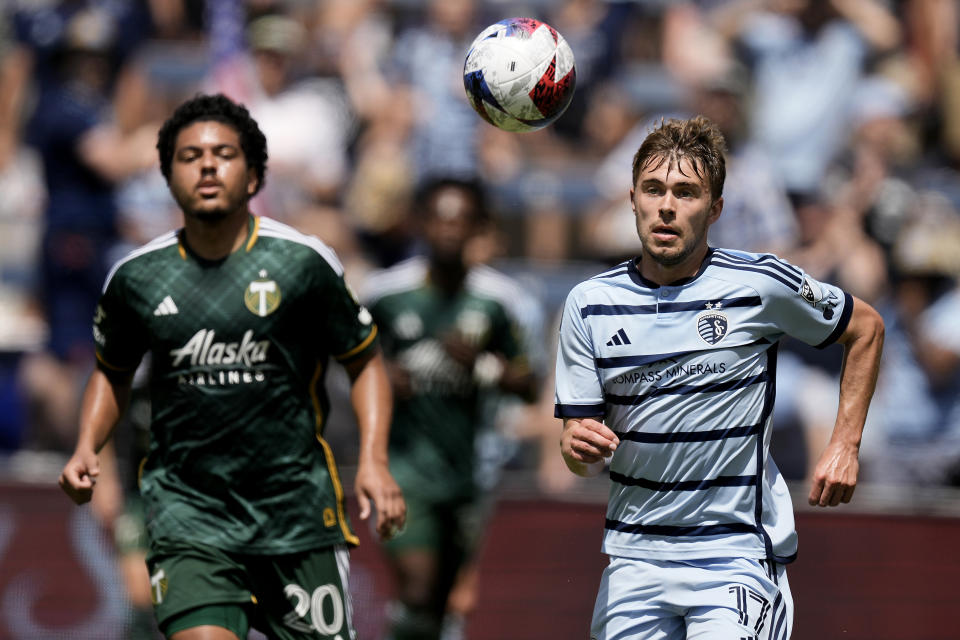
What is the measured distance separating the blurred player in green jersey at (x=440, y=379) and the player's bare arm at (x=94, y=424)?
2669 millimetres

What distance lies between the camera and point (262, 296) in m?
5.27

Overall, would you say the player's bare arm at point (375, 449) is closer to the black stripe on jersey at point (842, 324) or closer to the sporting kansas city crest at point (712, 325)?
the sporting kansas city crest at point (712, 325)

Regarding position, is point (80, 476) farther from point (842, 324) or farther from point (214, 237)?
point (842, 324)

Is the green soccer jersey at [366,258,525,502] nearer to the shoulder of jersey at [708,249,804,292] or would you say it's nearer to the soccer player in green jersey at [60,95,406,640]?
the soccer player in green jersey at [60,95,406,640]

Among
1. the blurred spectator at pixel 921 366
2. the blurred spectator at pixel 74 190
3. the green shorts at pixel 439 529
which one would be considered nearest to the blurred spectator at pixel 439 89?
the blurred spectator at pixel 74 190

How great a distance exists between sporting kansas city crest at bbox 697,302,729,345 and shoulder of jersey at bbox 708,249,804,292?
128 mm

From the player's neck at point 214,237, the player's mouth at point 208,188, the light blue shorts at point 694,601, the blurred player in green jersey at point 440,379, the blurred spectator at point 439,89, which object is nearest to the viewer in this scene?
the light blue shorts at point 694,601

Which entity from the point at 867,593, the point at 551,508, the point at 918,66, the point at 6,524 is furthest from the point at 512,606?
the point at 918,66

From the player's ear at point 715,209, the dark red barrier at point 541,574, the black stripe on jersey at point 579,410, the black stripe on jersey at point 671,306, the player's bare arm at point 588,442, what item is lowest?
the dark red barrier at point 541,574

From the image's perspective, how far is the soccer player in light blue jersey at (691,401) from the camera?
456 cm

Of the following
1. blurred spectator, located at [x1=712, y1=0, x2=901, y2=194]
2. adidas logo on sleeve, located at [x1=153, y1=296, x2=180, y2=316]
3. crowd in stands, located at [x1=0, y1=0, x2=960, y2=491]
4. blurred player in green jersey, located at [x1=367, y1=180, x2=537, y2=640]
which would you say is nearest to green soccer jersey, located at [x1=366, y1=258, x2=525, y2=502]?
blurred player in green jersey, located at [x1=367, y1=180, x2=537, y2=640]

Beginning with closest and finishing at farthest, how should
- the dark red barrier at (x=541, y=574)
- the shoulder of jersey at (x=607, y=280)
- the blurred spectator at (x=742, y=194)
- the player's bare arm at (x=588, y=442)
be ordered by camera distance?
the player's bare arm at (x=588, y=442) → the shoulder of jersey at (x=607, y=280) → the dark red barrier at (x=541, y=574) → the blurred spectator at (x=742, y=194)

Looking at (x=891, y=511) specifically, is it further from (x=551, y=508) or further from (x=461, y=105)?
(x=461, y=105)

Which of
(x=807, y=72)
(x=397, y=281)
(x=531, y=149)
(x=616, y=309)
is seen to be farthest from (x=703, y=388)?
(x=807, y=72)
